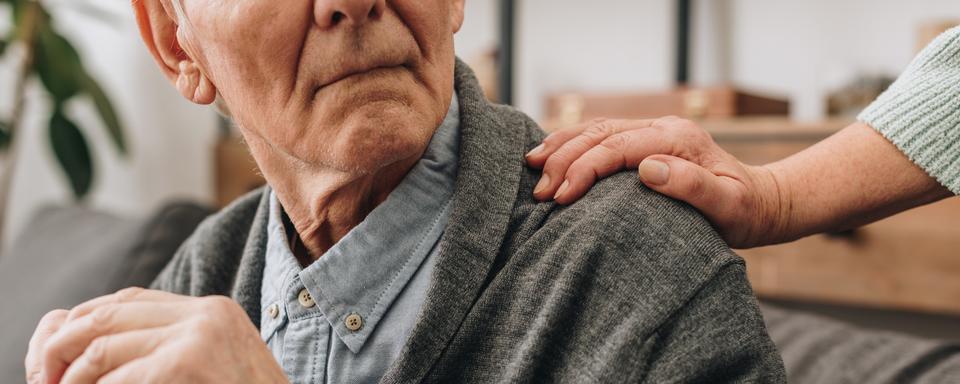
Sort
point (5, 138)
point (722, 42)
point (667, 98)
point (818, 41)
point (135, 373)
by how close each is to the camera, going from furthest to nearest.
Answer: point (5, 138), point (722, 42), point (818, 41), point (667, 98), point (135, 373)

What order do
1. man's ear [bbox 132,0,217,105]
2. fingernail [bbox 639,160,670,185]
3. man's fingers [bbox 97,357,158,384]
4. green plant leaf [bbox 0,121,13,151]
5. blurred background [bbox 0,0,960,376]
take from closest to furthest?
man's fingers [bbox 97,357,158,384] < fingernail [bbox 639,160,670,185] < man's ear [bbox 132,0,217,105] < blurred background [bbox 0,0,960,376] < green plant leaf [bbox 0,121,13,151]

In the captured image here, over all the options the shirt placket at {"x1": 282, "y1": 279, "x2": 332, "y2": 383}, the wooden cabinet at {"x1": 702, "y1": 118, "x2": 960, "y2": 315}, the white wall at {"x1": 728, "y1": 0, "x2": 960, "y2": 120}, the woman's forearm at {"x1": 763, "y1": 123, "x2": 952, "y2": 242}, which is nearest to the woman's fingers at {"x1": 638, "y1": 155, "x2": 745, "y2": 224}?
the woman's forearm at {"x1": 763, "y1": 123, "x2": 952, "y2": 242}

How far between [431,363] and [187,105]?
2958 millimetres

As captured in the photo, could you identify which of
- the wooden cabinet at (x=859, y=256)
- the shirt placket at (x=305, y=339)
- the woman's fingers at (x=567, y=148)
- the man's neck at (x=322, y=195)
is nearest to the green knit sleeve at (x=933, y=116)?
the woman's fingers at (x=567, y=148)

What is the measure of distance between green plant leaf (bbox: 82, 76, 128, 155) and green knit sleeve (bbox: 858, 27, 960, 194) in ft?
7.99

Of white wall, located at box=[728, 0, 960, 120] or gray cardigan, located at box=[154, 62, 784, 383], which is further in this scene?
white wall, located at box=[728, 0, 960, 120]

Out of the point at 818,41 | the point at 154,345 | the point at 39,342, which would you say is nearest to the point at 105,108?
the point at 818,41

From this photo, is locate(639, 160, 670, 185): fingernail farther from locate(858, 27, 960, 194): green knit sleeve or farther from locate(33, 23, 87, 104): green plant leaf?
locate(33, 23, 87, 104): green plant leaf

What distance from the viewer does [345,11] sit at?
2.36 ft

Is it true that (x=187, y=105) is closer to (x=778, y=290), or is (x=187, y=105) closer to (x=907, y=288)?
(x=778, y=290)

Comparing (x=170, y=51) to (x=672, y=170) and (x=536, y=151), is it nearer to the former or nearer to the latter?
(x=536, y=151)

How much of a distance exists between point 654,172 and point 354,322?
30cm

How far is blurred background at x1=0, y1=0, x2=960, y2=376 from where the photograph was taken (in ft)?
5.86

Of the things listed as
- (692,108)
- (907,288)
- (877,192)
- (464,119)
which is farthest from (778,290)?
(464,119)
